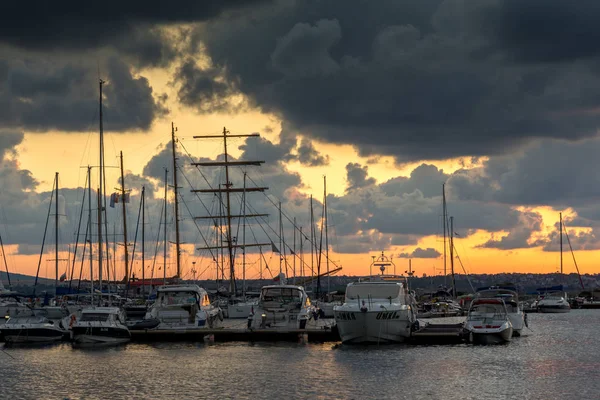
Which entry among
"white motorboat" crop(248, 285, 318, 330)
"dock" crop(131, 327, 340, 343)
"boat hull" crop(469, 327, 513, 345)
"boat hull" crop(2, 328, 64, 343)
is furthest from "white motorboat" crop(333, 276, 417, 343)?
"boat hull" crop(2, 328, 64, 343)

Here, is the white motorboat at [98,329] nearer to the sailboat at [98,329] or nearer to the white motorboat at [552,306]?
the sailboat at [98,329]

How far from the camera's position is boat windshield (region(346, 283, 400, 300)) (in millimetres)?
61219

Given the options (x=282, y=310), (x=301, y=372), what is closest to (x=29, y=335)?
(x=282, y=310)

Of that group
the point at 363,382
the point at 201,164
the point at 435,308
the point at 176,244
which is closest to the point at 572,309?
the point at 435,308

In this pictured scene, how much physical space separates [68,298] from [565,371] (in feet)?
255

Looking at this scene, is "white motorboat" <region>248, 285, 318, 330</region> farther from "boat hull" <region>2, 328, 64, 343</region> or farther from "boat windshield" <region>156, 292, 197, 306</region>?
"boat hull" <region>2, 328, 64, 343</region>

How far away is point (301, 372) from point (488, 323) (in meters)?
17.9

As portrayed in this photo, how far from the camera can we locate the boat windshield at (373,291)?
6122cm

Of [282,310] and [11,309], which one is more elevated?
[282,310]

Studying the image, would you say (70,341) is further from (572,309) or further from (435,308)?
(572,309)

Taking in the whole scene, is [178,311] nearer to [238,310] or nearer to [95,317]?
[95,317]

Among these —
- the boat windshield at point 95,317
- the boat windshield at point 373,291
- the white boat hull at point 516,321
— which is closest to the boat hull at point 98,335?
the boat windshield at point 95,317

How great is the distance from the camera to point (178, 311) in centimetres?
6788

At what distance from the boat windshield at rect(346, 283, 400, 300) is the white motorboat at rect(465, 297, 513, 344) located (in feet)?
17.4
